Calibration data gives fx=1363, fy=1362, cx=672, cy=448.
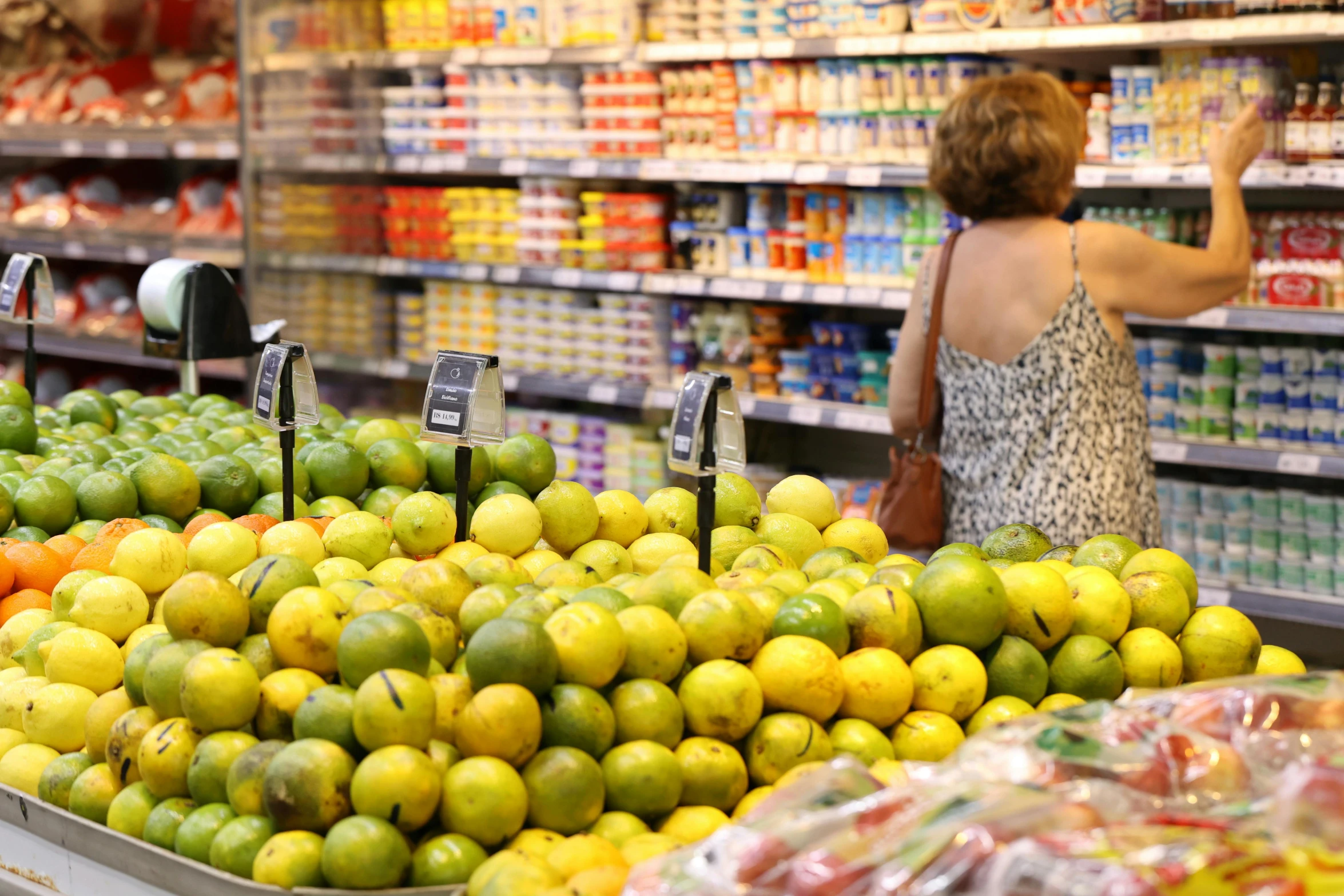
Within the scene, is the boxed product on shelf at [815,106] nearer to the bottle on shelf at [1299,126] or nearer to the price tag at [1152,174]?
the price tag at [1152,174]

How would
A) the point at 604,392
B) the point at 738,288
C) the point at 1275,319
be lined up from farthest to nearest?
the point at 604,392, the point at 738,288, the point at 1275,319

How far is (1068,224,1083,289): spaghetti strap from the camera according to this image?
8.68 feet

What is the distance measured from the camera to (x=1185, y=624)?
4.89 ft

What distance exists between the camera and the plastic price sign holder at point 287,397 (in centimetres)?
178

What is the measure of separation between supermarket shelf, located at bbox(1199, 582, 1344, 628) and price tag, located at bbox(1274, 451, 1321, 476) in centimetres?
32

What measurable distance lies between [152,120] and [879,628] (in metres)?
5.00

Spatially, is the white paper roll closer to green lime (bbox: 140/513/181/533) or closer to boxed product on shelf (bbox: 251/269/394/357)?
green lime (bbox: 140/513/181/533)

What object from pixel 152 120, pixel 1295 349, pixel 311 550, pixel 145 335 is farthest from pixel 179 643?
pixel 152 120

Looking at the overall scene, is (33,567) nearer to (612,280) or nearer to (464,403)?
(464,403)

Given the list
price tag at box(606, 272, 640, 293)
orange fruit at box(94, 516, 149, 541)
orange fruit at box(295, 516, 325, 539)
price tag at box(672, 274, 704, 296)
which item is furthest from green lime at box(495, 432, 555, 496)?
price tag at box(606, 272, 640, 293)

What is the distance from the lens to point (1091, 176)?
3400 mm

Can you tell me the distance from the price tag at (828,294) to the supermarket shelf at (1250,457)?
0.94 m

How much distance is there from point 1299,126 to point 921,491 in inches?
49.5

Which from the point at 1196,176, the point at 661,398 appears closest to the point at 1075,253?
the point at 1196,176
